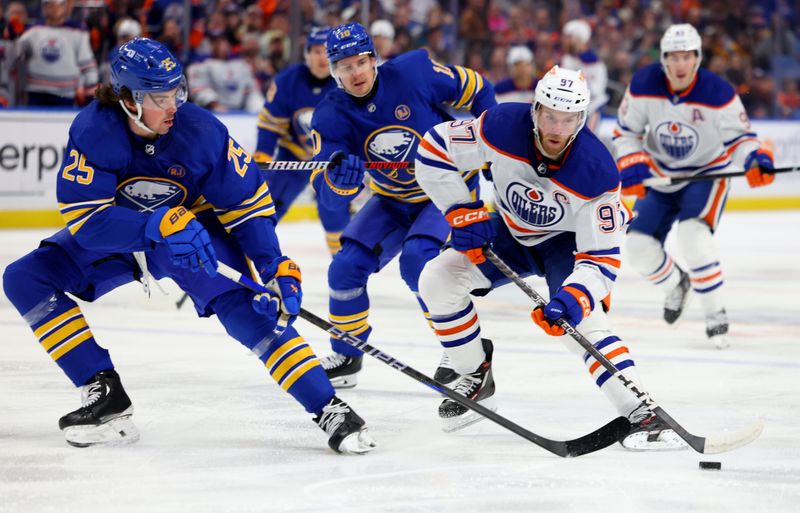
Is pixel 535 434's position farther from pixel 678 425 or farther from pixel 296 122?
pixel 296 122

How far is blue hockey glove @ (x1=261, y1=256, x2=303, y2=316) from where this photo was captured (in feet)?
10.1

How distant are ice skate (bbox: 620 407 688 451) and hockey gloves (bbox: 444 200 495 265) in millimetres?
607

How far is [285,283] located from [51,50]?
5586mm

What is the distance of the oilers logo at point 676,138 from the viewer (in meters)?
5.23

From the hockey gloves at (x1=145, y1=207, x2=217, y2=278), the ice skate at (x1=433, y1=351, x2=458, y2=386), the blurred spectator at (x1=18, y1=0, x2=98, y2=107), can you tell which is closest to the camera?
the hockey gloves at (x1=145, y1=207, x2=217, y2=278)

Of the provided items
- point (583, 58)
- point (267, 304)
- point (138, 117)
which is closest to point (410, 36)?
point (583, 58)

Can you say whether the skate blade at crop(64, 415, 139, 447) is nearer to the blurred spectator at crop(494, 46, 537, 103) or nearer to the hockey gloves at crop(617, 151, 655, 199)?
the hockey gloves at crop(617, 151, 655, 199)

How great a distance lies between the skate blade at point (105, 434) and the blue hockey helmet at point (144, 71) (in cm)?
84

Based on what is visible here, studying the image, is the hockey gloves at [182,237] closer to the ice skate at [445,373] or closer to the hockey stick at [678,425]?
the hockey stick at [678,425]

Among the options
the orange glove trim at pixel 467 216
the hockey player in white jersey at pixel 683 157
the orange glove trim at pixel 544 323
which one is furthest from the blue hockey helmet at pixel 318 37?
the orange glove trim at pixel 544 323

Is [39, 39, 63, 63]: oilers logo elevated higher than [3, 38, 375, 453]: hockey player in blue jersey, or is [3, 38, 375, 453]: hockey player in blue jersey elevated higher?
[3, 38, 375, 453]: hockey player in blue jersey

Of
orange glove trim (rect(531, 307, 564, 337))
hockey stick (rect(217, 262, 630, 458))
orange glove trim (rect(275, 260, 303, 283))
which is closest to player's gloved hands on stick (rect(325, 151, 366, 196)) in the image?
hockey stick (rect(217, 262, 630, 458))

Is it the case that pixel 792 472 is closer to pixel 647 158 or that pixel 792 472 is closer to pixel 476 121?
pixel 476 121

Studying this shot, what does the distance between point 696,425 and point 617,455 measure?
43 cm
